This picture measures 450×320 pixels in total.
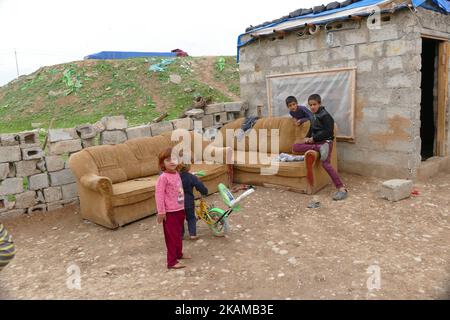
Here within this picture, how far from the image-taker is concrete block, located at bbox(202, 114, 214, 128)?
7.93 m

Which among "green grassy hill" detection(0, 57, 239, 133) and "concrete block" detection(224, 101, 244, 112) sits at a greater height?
"green grassy hill" detection(0, 57, 239, 133)

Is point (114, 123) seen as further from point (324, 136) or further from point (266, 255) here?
point (266, 255)

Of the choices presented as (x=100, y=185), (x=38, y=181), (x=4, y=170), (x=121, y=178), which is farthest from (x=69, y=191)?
(x=100, y=185)

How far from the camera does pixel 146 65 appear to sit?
19.6 m

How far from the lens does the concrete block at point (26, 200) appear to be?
18.4 feet

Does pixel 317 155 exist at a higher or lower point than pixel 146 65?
lower

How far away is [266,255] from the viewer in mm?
3924

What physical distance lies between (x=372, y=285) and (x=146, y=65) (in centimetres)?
1845

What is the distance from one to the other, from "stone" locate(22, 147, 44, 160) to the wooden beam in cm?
702

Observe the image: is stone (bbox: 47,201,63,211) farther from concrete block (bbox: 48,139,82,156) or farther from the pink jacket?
the pink jacket

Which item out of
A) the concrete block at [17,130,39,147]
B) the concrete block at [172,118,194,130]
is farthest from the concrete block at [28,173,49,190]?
the concrete block at [172,118,194,130]
